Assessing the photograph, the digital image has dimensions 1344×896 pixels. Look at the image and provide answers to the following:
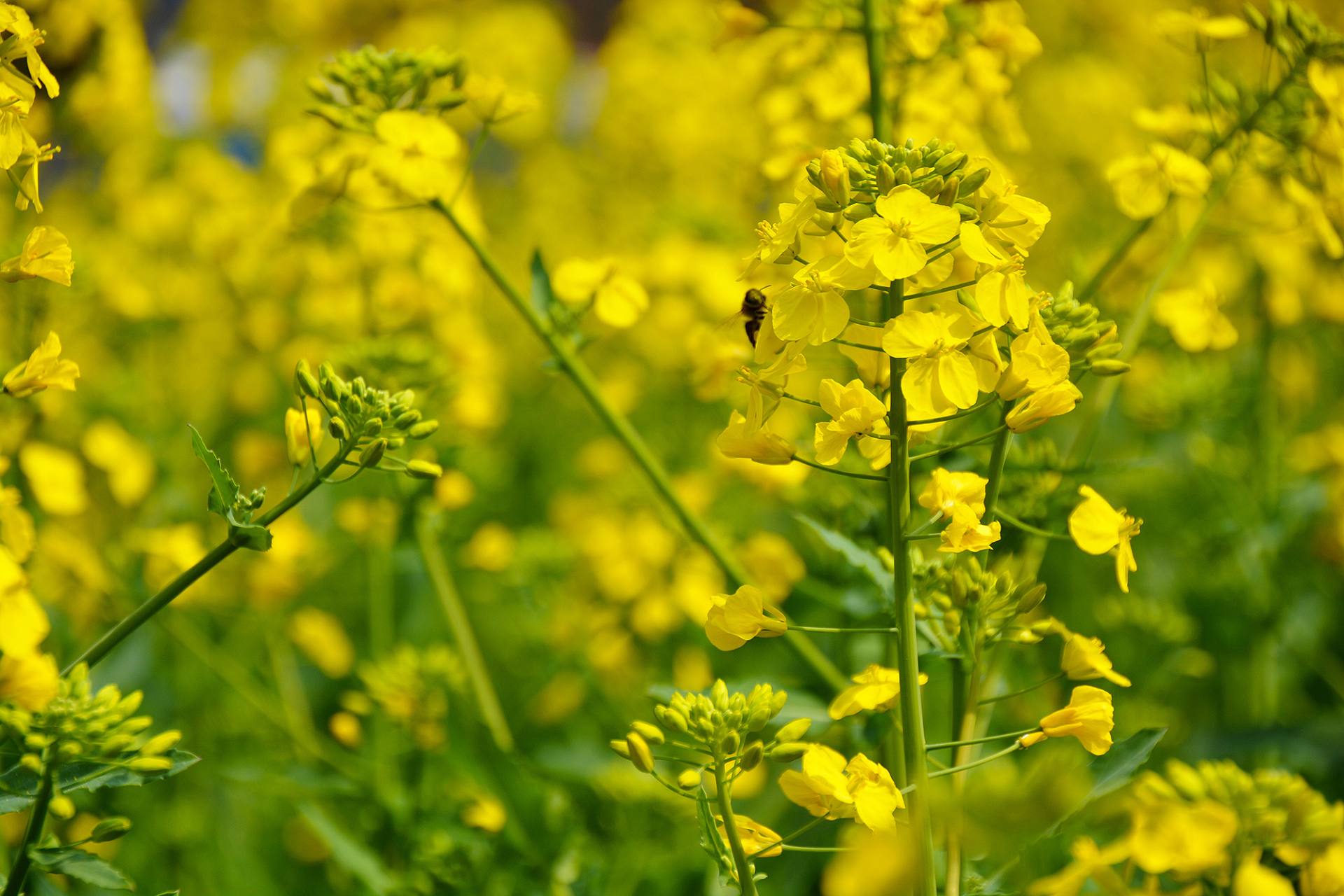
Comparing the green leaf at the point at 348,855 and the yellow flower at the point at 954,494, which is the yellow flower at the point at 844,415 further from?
the green leaf at the point at 348,855

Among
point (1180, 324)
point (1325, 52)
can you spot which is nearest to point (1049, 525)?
point (1180, 324)

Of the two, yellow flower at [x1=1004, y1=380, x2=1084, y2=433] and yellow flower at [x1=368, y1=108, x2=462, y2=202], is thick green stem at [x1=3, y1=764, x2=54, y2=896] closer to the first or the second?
yellow flower at [x1=368, y1=108, x2=462, y2=202]

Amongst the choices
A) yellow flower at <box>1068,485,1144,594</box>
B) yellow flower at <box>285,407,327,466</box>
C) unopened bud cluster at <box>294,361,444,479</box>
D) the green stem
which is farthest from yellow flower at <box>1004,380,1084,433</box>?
the green stem

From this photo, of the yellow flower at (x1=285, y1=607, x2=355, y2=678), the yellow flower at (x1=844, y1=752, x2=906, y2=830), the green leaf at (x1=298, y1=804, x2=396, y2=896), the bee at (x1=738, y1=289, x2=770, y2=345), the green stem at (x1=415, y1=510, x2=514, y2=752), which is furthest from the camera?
the yellow flower at (x1=285, y1=607, x2=355, y2=678)

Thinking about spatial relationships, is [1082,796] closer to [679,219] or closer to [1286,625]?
[1286,625]

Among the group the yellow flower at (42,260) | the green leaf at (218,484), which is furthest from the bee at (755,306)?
the yellow flower at (42,260)

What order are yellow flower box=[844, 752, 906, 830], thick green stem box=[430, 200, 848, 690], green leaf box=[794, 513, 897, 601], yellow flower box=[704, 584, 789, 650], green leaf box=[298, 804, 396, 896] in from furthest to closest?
1. green leaf box=[298, 804, 396, 896]
2. thick green stem box=[430, 200, 848, 690]
3. green leaf box=[794, 513, 897, 601]
4. yellow flower box=[704, 584, 789, 650]
5. yellow flower box=[844, 752, 906, 830]

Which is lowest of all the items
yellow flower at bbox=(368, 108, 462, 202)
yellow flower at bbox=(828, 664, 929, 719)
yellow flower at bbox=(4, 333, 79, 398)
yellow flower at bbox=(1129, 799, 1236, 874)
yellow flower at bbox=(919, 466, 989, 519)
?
yellow flower at bbox=(1129, 799, 1236, 874)
